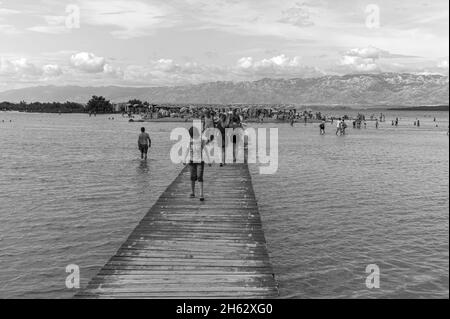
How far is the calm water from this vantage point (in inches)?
513

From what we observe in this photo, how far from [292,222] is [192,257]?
8469mm

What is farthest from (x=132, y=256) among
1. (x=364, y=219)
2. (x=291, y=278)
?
(x=364, y=219)

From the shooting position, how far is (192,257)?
431 inches

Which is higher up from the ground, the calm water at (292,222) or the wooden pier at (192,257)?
the wooden pier at (192,257)

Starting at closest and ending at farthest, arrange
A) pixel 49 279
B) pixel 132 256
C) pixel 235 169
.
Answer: pixel 132 256 → pixel 49 279 → pixel 235 169

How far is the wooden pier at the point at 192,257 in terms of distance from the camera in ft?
30.3

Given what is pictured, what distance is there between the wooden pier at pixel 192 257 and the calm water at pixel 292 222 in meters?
1.70

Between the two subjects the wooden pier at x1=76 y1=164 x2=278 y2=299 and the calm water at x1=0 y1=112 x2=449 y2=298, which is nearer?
the wooden pier at x1=76 y1=164 x2=278 y2=299

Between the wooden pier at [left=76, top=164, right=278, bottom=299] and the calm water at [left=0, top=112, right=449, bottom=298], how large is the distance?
5.56 feet

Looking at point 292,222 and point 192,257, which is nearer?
point 192,257

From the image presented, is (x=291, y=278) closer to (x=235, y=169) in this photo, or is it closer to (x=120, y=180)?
(x=235, y=169)

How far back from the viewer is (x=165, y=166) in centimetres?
3553

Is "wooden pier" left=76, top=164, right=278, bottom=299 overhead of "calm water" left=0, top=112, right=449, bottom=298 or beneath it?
overhead
